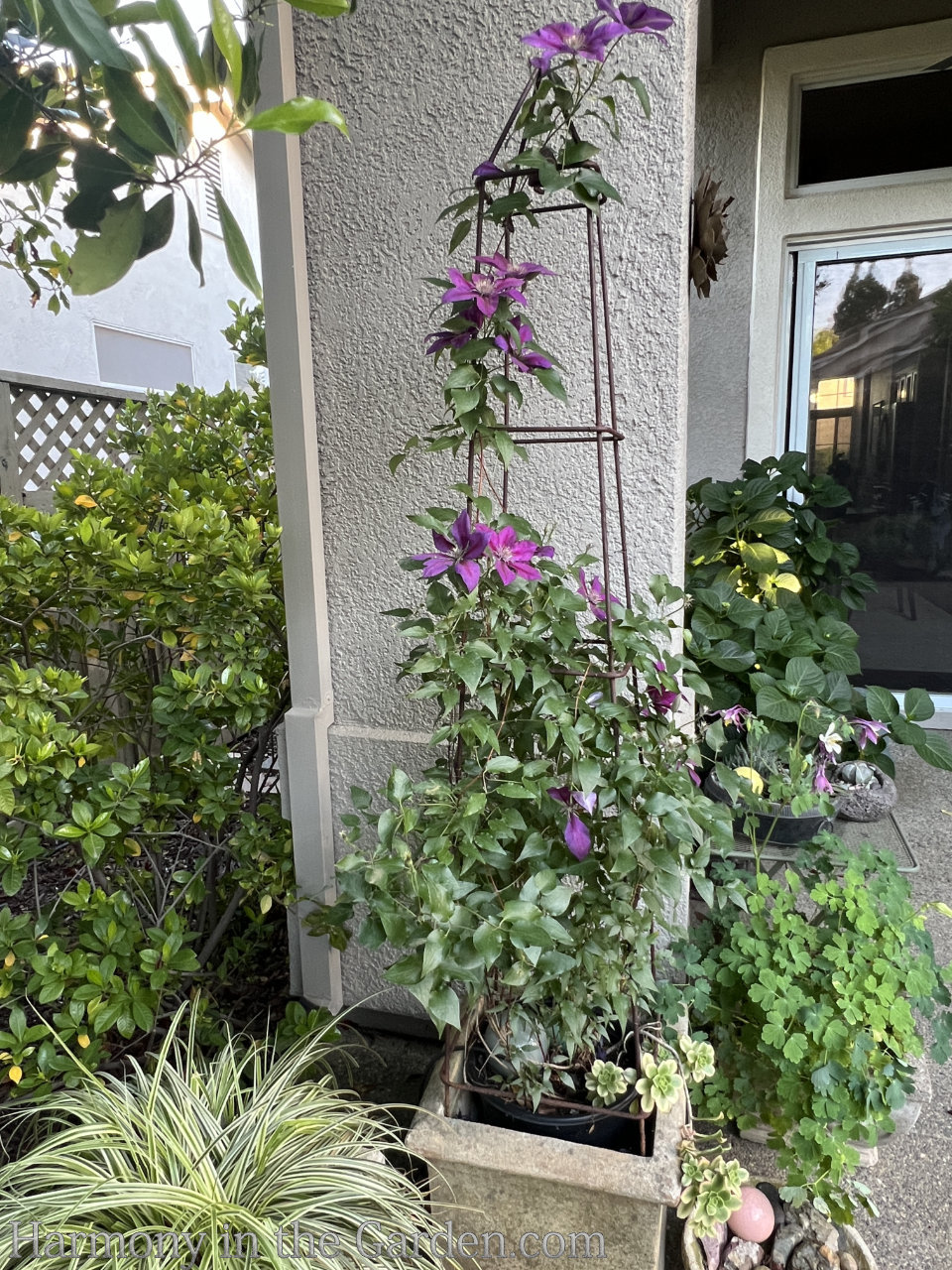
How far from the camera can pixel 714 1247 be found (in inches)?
49.3

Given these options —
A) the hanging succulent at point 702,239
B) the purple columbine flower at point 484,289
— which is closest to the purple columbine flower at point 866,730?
the hanging succulent at point 702,239

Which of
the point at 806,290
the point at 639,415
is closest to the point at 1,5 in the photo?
the point at 639,415

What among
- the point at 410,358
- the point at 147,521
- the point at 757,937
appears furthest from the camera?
the point at 147,521

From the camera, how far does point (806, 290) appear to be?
127 inches

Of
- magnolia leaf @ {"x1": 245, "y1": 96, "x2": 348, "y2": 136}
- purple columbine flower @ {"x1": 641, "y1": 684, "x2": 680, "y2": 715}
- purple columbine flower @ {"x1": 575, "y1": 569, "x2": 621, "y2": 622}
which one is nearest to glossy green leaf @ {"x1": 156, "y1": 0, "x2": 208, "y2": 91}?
magnolia leaf @ {"x1": 245, "y1": 96, "x2": 348, "y2": 136}

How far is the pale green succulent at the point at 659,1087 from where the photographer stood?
1152 mm

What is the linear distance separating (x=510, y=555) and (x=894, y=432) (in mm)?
2868

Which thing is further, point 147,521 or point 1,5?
point 147,521

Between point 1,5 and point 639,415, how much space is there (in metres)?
1.13

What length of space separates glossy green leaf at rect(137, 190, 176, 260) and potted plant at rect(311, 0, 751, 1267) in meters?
0.51

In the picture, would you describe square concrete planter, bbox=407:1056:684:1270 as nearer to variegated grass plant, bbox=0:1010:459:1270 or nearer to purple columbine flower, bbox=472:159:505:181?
variegated grass plant, bbox=0:1010:459:1270

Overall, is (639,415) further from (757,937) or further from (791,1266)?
(791,1266)

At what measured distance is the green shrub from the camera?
208 centimetres

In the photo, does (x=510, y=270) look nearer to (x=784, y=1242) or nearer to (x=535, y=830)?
(x=535, y=830)
